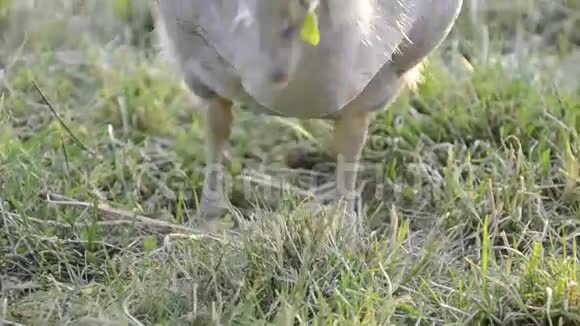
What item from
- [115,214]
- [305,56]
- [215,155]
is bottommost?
[115,214]

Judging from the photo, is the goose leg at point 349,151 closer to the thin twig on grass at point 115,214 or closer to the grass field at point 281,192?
the grass field at point 281,192

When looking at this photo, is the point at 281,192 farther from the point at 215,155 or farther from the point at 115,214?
the point at 115,214

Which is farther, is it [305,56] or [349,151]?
[349,151]

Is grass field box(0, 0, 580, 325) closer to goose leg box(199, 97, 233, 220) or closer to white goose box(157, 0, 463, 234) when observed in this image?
goose leg box(199, 97, 233, 220)

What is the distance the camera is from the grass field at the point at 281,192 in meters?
1.89

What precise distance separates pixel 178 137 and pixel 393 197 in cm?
59

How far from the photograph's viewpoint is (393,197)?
2.56 metres

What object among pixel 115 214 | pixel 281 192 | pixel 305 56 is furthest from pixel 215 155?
pixel 305 56

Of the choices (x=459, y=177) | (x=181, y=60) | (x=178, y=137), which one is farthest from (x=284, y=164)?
(x=181, y=60)

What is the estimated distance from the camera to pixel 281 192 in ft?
7.85

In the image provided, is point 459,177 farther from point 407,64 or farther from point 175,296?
point 175,296

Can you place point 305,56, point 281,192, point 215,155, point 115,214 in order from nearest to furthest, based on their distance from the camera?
point 305,56
point 115,214
point 281,192
point 215,155

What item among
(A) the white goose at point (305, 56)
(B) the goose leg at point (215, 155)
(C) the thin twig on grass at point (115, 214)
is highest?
(A) the white goose at point (305, 56)

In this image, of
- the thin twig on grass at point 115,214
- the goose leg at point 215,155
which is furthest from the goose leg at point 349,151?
the thin twig on grass at point 115,214
